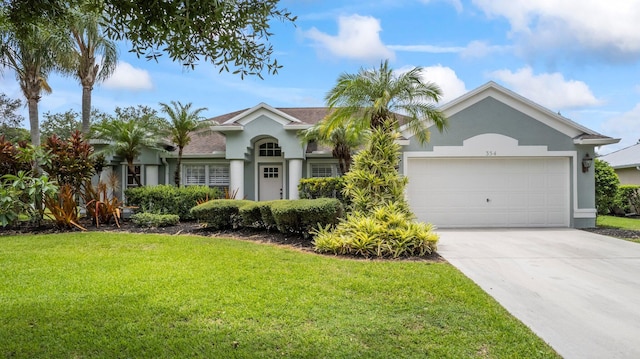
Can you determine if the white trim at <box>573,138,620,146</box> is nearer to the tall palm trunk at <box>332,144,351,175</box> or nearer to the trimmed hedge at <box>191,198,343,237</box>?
the tall palm trunk at <box>332,144,351,175</box>

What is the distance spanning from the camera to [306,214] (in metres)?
9.41

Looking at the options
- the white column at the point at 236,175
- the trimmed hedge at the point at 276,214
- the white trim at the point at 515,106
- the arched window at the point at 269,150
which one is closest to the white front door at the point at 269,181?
the arched window at the point at 269,150

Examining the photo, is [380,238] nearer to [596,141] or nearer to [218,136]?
[596,141]

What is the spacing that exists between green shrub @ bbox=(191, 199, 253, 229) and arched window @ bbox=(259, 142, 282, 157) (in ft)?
19.1

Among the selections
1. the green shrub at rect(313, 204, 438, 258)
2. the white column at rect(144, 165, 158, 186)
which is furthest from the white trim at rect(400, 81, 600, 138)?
the white column at rect(144, 165, 158, 186)

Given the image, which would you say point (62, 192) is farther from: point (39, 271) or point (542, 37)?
point (542, 37)

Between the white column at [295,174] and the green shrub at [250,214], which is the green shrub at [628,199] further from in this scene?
the green shrub at [250,214]

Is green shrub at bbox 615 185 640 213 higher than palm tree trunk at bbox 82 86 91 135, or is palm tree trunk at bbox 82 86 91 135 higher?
palm tree trunk at bbox 82 86 91 135

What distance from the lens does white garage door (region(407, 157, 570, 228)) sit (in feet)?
42.1

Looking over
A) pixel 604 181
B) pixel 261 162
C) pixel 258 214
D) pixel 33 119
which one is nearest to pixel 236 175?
pixel 261 162

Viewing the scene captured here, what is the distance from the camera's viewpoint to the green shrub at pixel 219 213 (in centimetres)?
1123

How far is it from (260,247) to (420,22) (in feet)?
24.1

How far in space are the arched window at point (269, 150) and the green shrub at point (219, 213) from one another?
5.81 m

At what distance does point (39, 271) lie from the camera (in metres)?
6.66
